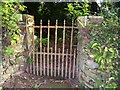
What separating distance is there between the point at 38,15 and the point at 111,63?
10.4ft

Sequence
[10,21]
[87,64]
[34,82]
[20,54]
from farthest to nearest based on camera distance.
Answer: [20,54] → [34,82] → [10,21] → [87,64]

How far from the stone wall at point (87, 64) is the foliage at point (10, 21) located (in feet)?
3.90

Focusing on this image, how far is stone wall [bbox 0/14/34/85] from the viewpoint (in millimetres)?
4435

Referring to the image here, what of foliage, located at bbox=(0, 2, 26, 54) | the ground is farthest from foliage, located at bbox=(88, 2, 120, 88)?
foliage, located at bbox=(0, 2, 26, 54)

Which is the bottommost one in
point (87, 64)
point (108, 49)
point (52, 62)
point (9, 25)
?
point (52, 62)

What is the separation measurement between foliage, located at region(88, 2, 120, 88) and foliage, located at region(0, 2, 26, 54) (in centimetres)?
147

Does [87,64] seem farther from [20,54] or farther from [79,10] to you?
[79,10]

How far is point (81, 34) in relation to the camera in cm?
430

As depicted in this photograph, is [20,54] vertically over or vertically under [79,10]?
under

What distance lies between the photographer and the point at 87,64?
413cm

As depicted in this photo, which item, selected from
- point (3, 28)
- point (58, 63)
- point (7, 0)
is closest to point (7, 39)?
point (3, 28)

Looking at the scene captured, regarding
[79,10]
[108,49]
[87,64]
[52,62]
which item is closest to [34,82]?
[52,62]

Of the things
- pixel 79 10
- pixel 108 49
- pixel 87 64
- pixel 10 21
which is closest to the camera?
pixel 108 49

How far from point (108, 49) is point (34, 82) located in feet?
5.45
